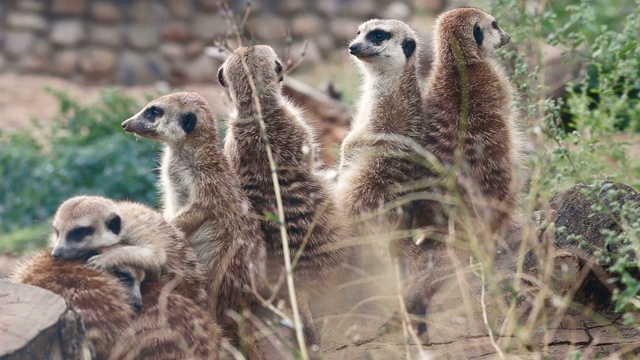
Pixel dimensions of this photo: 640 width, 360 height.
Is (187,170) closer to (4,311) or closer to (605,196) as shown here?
(4,311)

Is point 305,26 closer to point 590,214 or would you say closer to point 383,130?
point 383,130

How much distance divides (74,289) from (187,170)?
0.83 metres

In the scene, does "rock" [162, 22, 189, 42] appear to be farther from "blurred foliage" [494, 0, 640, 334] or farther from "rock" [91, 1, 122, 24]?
"blurred foliage" [494, 0, 640, 334]

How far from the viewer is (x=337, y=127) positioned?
7055 millimetres

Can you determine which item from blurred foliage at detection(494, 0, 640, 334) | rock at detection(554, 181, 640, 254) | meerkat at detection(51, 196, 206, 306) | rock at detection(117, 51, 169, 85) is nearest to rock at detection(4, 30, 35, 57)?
rock at detection(117, 51, 169, 85)

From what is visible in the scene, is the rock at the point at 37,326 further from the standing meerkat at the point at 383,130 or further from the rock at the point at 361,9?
the rock at the point at 361,9

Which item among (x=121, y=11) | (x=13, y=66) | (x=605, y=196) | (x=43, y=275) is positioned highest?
(x=605, y=196)

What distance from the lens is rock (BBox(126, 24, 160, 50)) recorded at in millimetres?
10625

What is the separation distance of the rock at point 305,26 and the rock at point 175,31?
1.23 meters

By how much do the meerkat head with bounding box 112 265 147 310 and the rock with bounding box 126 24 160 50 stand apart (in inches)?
302

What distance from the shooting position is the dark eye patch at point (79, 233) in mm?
3357

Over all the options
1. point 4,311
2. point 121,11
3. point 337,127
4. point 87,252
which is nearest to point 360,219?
point 87,252

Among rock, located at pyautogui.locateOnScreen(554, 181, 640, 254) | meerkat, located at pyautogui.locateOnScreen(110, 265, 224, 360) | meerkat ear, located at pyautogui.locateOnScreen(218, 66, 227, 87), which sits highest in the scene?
meerkat ear, located at pyautogui.locateOnScreen(218, 66, 227, 87)

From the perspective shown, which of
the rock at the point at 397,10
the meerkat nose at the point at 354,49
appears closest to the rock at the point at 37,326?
the meerkat nose at the point at 354,49
